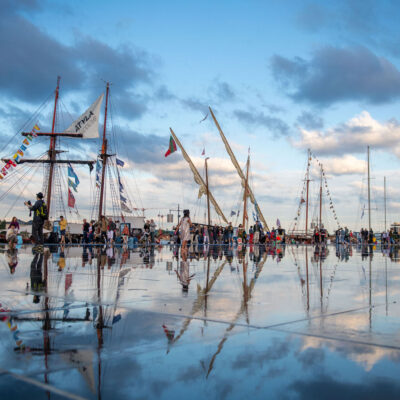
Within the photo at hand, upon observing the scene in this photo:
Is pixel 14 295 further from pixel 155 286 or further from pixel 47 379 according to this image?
pixel 47 379

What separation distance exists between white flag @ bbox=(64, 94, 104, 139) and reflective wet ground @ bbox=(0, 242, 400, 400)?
51367mm

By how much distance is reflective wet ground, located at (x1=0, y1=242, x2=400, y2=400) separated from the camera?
266cm

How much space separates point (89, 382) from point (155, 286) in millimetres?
4668

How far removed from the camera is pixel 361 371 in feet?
9.62

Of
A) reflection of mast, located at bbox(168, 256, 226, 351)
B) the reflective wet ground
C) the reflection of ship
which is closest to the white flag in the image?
the reflection of ship

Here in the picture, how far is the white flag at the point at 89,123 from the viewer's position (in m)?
56.1

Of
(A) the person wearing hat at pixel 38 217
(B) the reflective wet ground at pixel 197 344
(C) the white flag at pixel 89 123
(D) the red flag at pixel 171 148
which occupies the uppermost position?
(C) the white flag at pixel 89 123

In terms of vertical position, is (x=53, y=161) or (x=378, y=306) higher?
(x=53, y=161)

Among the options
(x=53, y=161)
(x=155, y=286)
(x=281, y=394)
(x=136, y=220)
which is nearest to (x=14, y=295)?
(x=155, y=286)

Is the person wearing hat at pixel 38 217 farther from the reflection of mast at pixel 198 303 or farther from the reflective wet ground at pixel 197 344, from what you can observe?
the reflective wet ground at pixel 197 344

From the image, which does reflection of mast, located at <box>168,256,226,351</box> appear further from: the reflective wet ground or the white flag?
the white flag

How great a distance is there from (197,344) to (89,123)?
183 ft

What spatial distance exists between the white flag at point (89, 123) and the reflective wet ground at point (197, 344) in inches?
2022

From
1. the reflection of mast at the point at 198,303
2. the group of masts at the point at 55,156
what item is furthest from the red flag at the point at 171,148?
the reflection of mast at the point at 198,303
